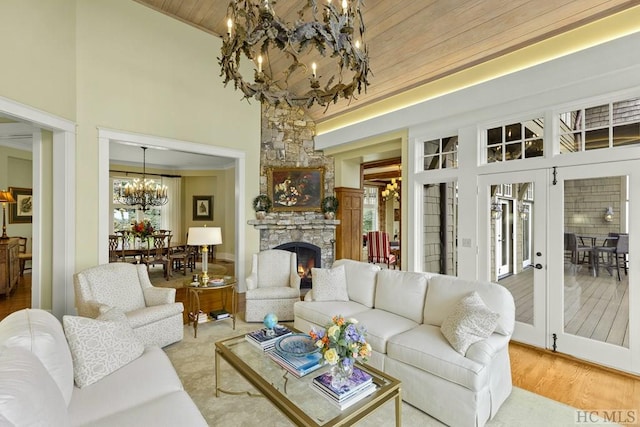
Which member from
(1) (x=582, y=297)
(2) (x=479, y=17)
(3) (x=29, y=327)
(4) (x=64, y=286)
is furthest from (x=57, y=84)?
(1) (x=582, y=297)

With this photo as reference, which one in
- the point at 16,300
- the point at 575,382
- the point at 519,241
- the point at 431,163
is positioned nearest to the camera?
the point at 575,382

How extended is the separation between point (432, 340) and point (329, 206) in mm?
4155

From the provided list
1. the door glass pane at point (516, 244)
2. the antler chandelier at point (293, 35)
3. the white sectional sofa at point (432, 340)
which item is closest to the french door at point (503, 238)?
the door glass pane at point (516, 244)

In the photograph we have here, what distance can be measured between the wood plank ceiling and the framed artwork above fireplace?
214 cm

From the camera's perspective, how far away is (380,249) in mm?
8047

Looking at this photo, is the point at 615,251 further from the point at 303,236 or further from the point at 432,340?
the point at 303,236

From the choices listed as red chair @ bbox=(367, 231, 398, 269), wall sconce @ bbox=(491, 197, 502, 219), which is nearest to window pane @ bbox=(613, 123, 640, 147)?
wall sconce @ bbox=(491, 197, 502, 219)

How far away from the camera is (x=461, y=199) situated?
4.27 m

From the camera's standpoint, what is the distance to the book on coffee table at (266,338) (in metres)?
2.48

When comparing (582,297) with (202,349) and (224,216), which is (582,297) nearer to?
(202,349)

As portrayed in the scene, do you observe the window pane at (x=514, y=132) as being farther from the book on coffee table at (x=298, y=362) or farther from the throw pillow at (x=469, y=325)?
the book on coffee table at (x=298, y=362)

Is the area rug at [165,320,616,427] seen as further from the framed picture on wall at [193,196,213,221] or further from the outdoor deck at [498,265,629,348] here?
the framed picture on wall at [193,196,213,221]

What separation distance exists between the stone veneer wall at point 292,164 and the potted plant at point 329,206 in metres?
0.13

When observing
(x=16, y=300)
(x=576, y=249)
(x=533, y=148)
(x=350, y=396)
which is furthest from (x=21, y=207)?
(x=576, y=249)
